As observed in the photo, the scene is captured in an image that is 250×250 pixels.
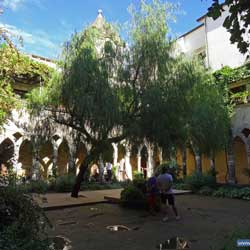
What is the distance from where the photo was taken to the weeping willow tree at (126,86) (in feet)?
26.2

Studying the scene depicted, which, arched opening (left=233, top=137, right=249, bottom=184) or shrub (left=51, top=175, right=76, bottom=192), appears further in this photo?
arched opening (left=233, top=137, right=249, bottom=184)

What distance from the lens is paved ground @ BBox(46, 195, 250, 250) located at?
5.00m

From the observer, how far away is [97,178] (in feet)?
55.9

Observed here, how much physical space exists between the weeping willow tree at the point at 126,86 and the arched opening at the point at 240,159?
27.0ft

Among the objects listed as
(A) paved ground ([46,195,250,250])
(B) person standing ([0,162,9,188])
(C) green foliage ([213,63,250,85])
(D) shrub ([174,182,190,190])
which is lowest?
(A) paved ground ([46,195,250,250])

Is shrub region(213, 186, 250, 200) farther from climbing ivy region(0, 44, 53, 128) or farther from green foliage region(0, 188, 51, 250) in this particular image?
green foliage region(0, 188, 51, 250)

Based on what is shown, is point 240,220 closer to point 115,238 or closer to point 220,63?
point 115,238

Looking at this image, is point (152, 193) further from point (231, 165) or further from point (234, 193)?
point (231, 165)

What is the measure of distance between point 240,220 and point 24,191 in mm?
5484

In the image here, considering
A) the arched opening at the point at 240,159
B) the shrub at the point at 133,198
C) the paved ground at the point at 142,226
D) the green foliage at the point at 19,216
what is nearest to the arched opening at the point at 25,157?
the paved ground at the point at 142,226

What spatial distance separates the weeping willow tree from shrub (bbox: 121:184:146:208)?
1.61 metres

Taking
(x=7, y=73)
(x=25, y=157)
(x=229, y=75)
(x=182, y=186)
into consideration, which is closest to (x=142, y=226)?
(x=7, y=73)

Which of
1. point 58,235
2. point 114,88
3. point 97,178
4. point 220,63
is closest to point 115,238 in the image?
point 58,235

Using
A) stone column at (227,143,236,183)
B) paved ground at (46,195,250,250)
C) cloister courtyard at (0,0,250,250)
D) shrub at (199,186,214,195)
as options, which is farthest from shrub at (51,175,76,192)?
stone column at (227,143,236,183)
